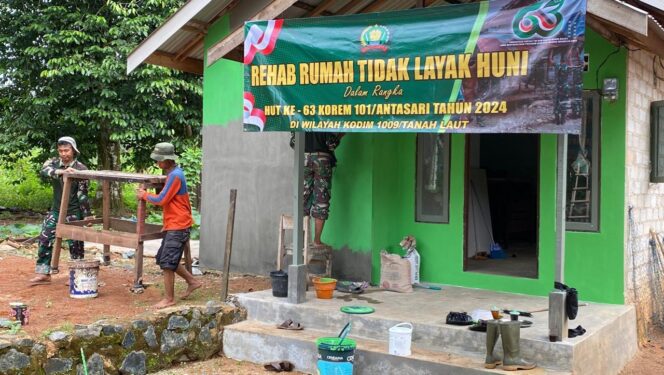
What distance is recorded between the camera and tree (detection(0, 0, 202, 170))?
1405 cm

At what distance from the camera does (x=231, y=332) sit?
6.98 m

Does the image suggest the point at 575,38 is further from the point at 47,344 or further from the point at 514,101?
the point at 47,344

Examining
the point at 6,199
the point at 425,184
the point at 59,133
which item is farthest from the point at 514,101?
the point at 6,199

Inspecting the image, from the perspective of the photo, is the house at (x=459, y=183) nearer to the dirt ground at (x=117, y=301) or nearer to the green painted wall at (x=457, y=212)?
the green painted wall at (x=457, y=212)

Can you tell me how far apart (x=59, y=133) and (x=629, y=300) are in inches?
502

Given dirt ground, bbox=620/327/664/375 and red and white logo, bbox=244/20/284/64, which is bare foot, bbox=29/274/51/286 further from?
dirt ground, bbox=620/327/664/375

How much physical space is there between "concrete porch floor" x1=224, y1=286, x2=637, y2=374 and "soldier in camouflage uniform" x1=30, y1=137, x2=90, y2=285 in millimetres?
2630

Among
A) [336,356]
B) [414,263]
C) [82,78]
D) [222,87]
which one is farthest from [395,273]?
[82,78]

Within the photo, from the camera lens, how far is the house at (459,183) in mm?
6836

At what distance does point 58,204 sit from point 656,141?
291 inches

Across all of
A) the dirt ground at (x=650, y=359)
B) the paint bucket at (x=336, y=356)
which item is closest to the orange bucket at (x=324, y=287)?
the paint bucket at (x=336, y=356)

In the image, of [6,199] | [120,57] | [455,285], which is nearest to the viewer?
[455,285]

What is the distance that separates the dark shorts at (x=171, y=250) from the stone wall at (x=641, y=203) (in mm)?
4787

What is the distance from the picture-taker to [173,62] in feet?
33.4
